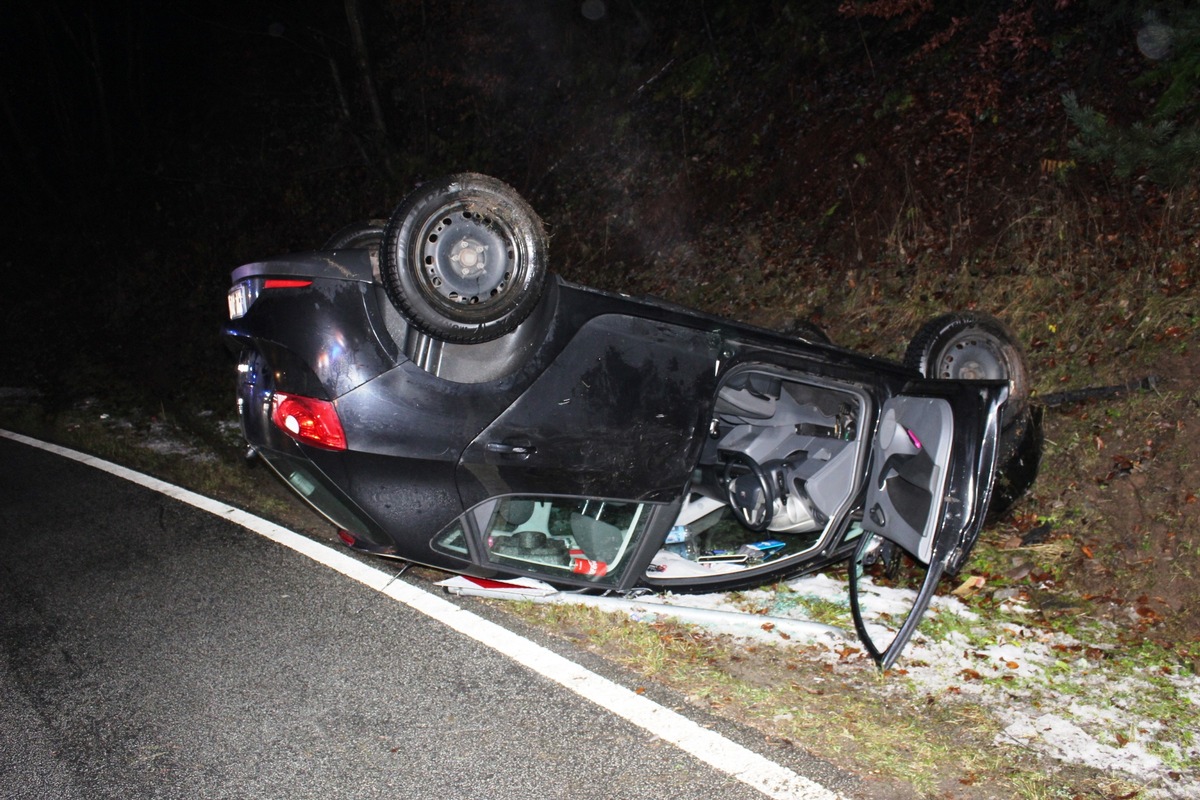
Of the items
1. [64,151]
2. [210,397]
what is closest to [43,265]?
[64,151]

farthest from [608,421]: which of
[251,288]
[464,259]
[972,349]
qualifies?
[972,349]

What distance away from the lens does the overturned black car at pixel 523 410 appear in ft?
11.7

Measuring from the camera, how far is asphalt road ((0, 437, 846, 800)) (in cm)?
317

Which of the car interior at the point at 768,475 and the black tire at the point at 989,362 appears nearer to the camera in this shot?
the car interior at the point at 768,475

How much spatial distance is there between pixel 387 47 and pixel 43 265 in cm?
951

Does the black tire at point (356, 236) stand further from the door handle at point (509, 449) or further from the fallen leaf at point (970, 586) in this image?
the fallen leaf at point (970, 586)

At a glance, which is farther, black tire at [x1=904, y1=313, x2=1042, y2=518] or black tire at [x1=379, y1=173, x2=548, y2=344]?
black tire at [x1=904, y1=313, x2=1042, y2=518]

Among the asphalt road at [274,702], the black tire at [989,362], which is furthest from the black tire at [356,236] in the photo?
the black tire at [989,362]

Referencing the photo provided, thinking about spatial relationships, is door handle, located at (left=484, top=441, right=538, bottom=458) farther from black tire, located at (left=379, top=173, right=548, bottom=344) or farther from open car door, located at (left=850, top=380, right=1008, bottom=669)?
open car door, located at (left=850, top=380, right=1008, bottom=669)

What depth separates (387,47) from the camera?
1546cm

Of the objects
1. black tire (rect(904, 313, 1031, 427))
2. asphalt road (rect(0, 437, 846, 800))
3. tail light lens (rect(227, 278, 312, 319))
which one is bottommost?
asphalt road (rect(0, 437, 846, 800))

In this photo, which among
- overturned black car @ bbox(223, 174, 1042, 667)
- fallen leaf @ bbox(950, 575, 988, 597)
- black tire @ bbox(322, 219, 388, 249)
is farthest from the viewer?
fallen leaf @ bbox(950, 575, 988, 597)

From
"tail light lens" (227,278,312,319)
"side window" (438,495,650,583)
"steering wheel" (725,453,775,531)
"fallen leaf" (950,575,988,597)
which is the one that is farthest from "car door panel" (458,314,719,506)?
"fallen leaf" (950,575,988,597)

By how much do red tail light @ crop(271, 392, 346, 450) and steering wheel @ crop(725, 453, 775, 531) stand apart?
2162mm
